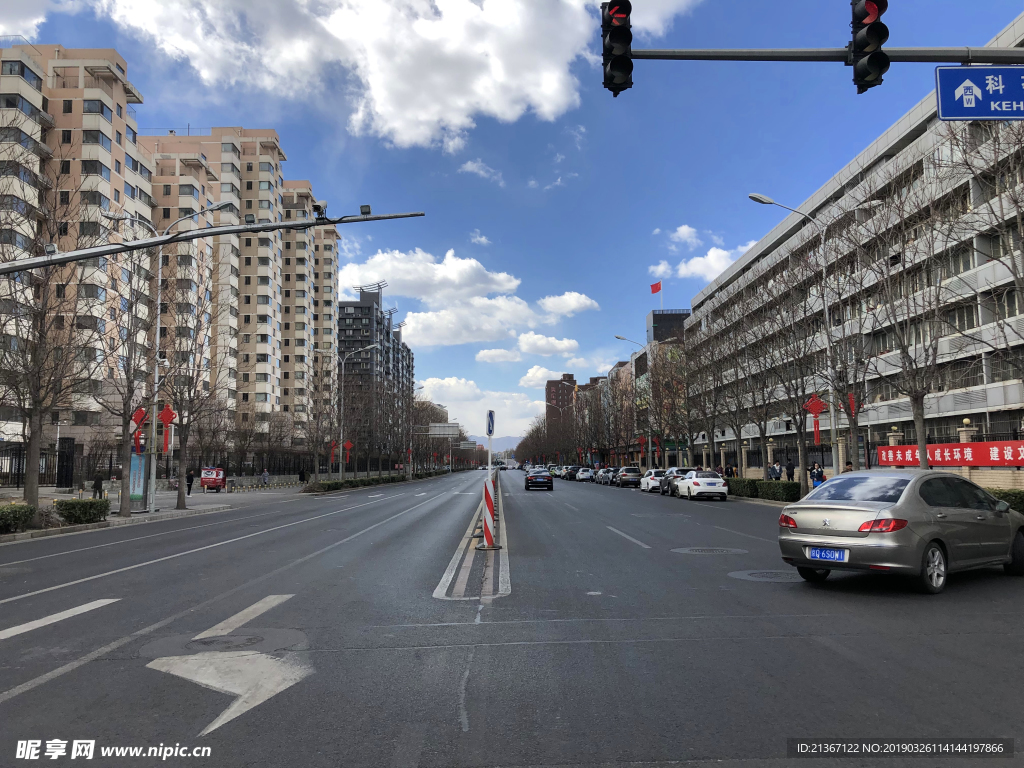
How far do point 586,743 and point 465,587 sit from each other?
5336mm

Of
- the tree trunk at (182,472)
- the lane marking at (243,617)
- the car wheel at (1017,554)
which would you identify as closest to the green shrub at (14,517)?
the tree trunk at (182,472)

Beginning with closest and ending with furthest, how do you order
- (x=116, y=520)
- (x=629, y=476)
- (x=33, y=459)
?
(x=33, y=459)
(x=116, y=520)
(x=629, y=476)

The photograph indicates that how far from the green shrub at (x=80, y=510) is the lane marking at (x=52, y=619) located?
45.5 feet

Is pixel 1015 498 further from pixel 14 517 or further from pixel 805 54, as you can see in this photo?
pixel 14 517

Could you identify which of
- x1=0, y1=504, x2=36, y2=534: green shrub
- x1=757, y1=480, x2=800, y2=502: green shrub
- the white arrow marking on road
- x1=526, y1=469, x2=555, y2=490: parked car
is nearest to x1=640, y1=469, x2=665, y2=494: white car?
x1=526, y1=469, x2=555, y2=490: parked car

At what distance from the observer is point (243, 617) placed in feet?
24.1

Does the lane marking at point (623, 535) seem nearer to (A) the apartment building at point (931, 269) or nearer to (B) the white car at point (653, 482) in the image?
(A) the apartment building at point (931, 269)

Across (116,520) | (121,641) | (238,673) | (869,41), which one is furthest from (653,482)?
(238,673)

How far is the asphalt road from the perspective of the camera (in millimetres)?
4102

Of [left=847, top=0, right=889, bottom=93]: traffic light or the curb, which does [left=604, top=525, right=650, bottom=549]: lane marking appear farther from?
the curb

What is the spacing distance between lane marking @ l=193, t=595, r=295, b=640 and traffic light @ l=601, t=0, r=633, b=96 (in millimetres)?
7068

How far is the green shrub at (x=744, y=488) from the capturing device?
1310 inches

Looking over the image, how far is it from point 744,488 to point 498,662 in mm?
31005

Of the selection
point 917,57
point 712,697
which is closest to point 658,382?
point 917,57
